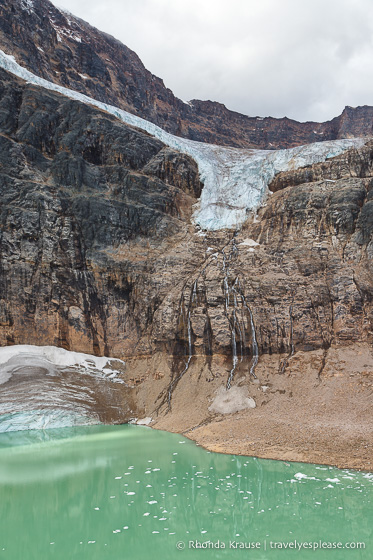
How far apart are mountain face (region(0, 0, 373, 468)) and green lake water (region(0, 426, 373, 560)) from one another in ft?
10.9

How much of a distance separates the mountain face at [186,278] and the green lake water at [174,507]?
10.9 ft

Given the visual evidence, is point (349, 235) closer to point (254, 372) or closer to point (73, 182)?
point (254, 372)

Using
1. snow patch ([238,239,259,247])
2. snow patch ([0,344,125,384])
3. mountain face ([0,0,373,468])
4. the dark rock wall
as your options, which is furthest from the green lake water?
snow patch ([238,239,259,247])

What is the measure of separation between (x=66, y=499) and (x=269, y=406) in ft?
45.3

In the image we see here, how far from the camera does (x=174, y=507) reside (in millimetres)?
9969

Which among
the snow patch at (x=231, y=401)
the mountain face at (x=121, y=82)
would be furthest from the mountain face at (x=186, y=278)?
the mountain face at (x=121, y=82)

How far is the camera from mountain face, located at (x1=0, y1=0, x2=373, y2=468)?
2277 centimetres

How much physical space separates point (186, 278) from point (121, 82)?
169 ft

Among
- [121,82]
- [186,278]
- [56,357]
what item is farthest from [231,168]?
[121,82]

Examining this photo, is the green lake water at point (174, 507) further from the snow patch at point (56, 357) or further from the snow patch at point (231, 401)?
the snow patch at point (56, 357)

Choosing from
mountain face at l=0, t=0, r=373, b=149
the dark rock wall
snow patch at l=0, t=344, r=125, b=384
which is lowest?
snow patch at l=0, t=344, r=125, b=384

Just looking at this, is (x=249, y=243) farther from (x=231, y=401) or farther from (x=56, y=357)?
Answer: (x=56, y=357)

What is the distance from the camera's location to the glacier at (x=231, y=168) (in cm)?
3944

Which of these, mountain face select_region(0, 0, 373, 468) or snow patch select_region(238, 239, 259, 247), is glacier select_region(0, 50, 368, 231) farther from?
snow patch select_region(238, 239, 259, 247)
